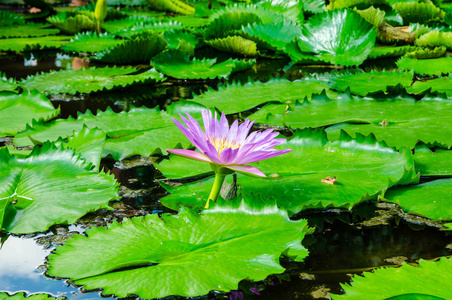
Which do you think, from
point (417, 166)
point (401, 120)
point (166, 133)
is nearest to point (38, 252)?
point (166, 133)

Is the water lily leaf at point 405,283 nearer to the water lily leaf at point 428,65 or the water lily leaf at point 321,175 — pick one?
the water lily leaf at point 321,175

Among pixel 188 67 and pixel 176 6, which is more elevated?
pixel 176 6

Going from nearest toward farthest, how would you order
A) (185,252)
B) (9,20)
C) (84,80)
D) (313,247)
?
(185,252), (313,247), (84,80), (9,20)

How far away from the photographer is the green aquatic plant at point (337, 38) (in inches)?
105

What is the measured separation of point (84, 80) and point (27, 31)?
2425 mm

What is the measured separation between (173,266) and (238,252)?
0.12 metres

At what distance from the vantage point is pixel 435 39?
9.62ft

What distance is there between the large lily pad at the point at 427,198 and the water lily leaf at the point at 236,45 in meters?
1.90

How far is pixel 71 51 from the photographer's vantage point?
3660 mm

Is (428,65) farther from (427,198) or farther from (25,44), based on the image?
(25,44)

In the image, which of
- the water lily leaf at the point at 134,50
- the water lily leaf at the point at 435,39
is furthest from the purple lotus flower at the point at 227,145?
the water lily leaf at the point at 435,39

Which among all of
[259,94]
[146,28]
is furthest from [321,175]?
[146,28]

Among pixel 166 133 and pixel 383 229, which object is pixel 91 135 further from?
pixel 383 229

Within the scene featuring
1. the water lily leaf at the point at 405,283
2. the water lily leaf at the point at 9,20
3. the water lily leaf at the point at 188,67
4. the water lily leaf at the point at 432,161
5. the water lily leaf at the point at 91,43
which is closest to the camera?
the water lily leaf at the point at 405,283
